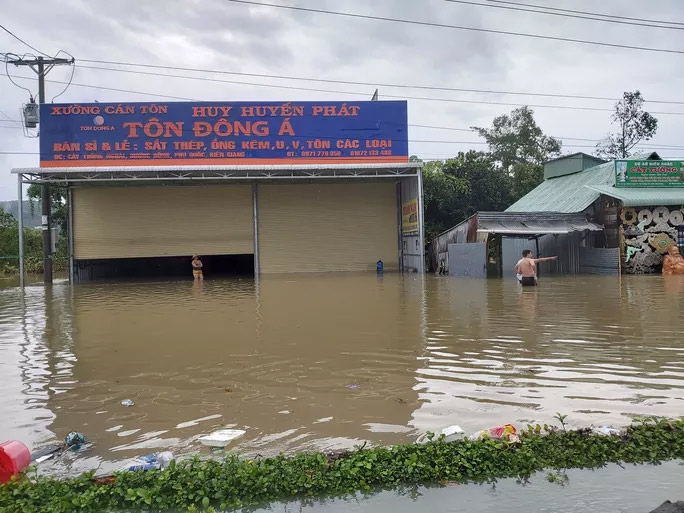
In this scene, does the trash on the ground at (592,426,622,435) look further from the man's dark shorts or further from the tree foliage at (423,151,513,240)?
the tree foliage at (423,151,513,240)

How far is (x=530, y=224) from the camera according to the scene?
889 inches

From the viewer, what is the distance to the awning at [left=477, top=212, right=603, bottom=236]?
21.9 metres

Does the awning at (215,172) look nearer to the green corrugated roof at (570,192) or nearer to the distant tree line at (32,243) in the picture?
the green corrugated roof at (570,192)

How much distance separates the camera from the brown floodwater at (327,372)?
16.1 feet

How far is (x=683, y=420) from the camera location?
4.42 m

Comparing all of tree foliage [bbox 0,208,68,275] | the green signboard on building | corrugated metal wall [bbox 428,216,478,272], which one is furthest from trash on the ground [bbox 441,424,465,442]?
tree foliage [bbox 0,208,68,275]

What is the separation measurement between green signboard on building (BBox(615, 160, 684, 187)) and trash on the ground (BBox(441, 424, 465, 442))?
873 inches

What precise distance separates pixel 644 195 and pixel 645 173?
150 cm

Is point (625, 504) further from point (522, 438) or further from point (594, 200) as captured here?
point (594, 200)

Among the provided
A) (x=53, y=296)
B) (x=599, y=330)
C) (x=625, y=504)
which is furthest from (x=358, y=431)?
(x=53, y=296)

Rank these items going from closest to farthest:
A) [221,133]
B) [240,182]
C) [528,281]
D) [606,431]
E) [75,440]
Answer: [606,431]
[75,440]
[528,281]
[221,133]
[240,182]

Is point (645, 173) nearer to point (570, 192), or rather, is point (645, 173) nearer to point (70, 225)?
point (570, 192)

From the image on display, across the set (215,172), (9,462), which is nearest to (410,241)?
(215,172)

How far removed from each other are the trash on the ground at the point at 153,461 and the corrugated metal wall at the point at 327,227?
24.6m
